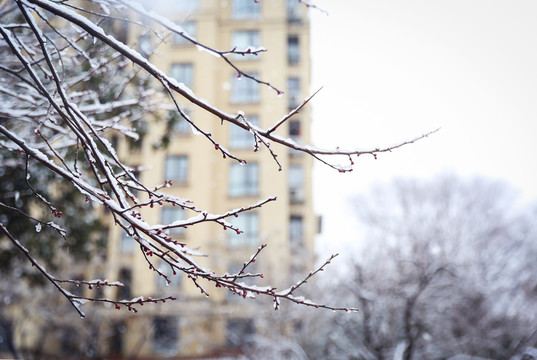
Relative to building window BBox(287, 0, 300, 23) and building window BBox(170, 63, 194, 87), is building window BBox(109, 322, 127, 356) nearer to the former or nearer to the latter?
building window BBox(170, 63, 194, 87)

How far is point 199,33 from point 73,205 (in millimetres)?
15940

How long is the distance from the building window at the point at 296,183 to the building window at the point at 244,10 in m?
8.68

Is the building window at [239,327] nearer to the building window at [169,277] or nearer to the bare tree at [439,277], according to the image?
the building window at [169,277]

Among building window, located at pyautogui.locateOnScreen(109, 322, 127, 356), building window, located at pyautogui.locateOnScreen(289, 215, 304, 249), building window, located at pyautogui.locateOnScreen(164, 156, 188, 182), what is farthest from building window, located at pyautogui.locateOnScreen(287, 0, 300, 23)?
building window, located at pyautogui.locateOnScreen(109, 322, 127, 356)

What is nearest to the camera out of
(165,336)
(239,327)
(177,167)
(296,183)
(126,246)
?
(165,336)

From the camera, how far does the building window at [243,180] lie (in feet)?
68.0

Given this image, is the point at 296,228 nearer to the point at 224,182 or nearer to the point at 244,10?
the point at 224,182

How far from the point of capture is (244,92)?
72.8 feet

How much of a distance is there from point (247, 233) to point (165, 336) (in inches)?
226

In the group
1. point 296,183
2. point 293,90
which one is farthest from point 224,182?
point 293,90

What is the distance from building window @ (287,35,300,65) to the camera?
23.3 m

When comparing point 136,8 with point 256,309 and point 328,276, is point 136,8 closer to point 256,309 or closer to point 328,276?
point 256,309

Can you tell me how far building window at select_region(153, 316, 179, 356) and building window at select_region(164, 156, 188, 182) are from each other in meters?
6.46

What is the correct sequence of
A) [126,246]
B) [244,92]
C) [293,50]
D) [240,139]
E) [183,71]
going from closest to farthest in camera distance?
[126,246] → [183,71] → [240,139] → [244,92] → [293,50]
